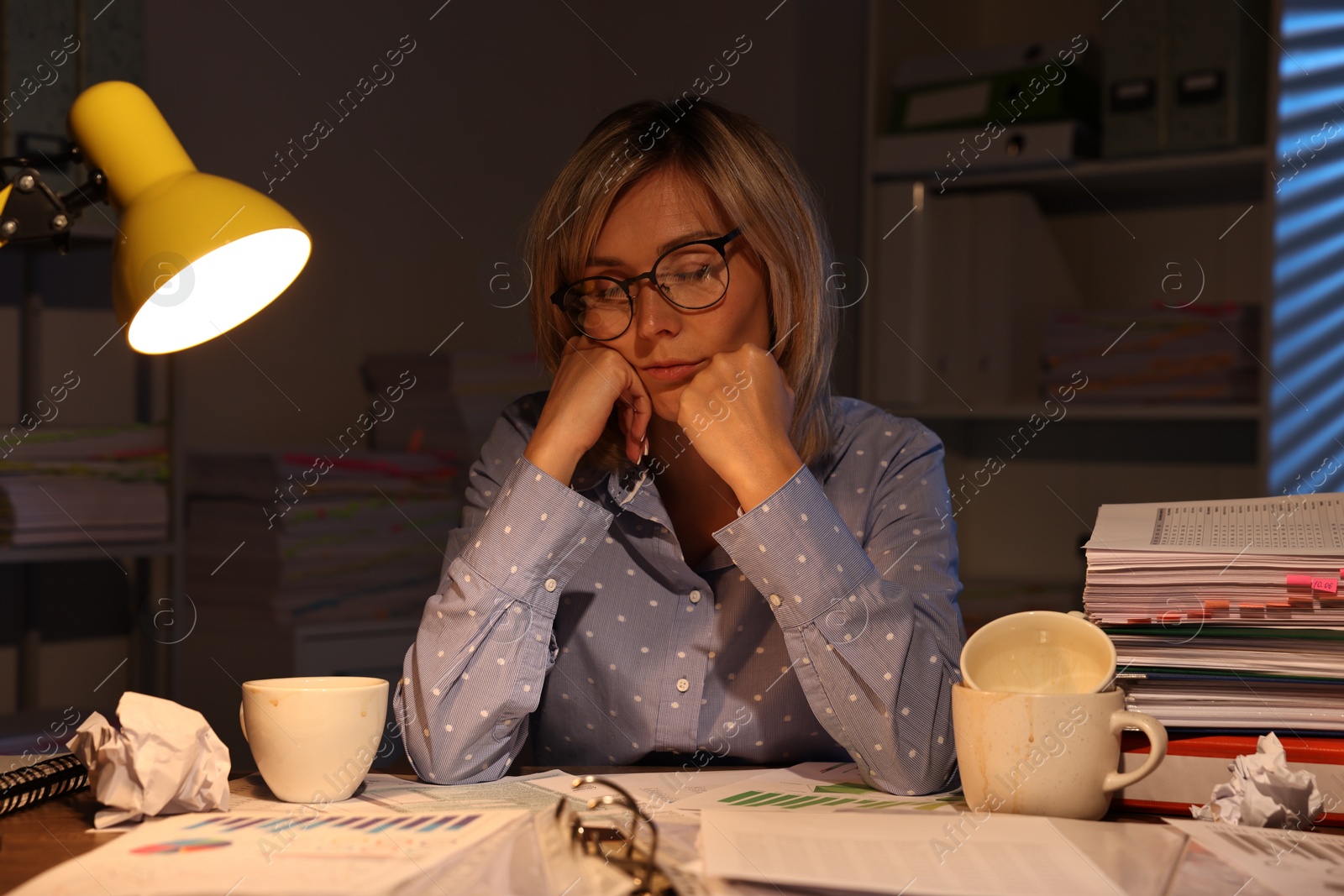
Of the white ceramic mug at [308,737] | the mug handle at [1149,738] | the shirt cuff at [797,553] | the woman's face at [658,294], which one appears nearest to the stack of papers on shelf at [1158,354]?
the woman's face at [658,294]

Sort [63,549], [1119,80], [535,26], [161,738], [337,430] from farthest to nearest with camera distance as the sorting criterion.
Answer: [535,26] < [337,430] < [1119,80] < [63,549] < [161,738]

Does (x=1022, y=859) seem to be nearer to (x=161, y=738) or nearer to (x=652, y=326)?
(x=161, y=738)

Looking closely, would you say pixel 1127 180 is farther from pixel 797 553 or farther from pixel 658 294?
pixel 797 553

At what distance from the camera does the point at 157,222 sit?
33.9 inches

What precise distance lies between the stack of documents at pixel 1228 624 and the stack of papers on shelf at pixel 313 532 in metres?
1.82

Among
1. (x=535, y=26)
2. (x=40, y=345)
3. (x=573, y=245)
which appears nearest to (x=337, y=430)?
(x=40, y=345)

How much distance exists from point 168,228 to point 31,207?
95mm

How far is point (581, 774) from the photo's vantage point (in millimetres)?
1020

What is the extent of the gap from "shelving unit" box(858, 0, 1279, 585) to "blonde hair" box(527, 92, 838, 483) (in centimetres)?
116

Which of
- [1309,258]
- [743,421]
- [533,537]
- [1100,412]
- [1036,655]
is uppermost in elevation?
[1309,258]

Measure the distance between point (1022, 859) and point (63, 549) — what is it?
1.90 metres

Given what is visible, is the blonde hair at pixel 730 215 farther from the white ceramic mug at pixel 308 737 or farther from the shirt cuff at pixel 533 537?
the white ceramic mug at pixel 308 737

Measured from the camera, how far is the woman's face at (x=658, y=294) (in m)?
1.29

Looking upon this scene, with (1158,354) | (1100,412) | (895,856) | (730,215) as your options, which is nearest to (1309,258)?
(1158,354)
